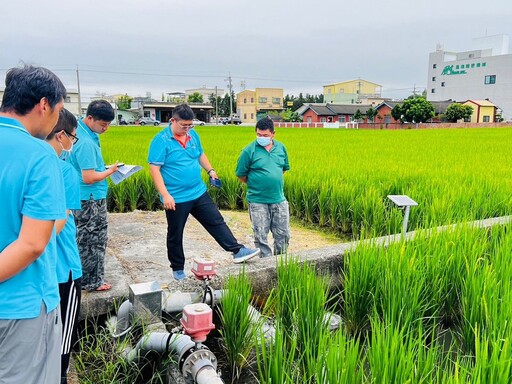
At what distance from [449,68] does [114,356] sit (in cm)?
6815

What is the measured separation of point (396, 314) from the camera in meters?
2.23

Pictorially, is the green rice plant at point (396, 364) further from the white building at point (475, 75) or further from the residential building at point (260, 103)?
the residential building at point (260, 103)

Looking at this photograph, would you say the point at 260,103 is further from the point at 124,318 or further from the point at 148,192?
the point at 124,318

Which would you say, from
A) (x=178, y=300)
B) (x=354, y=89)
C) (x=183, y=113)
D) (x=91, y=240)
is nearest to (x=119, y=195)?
(x=183, y=113)

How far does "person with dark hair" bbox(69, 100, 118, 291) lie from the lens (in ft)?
8.97

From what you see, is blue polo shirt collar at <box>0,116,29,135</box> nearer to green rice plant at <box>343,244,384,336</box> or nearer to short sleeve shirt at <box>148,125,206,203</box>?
green rice plant at <box>343,244,384,336</box>

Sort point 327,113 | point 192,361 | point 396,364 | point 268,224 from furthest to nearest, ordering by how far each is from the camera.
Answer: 1. point 327,113
2. point 268,224
3. point 192,361
4. point 396,364

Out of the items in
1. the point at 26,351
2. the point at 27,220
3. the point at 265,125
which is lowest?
the point at 26,351

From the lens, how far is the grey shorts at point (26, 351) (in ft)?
4.26

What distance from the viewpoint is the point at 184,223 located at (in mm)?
3436

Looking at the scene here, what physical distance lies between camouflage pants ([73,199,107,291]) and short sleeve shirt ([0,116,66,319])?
147cm

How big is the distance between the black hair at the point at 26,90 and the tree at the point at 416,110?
4085 centimetres

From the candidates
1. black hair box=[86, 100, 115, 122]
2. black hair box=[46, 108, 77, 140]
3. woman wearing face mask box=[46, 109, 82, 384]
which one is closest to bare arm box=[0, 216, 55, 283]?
woman wearing face mask box=[46, 109, 82, 384]

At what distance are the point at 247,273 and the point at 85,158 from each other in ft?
4.11
